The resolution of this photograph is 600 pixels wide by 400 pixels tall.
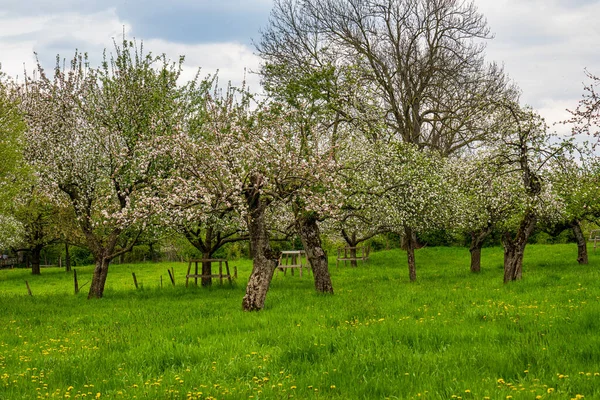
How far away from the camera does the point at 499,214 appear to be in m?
27.6

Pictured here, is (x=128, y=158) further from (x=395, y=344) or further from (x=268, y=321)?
(x=395, y=344)

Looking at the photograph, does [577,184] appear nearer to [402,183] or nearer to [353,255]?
[402,183]

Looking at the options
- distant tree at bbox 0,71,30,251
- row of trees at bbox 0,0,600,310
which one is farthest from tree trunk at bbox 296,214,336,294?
distant tree at bbox 0,71,30,251

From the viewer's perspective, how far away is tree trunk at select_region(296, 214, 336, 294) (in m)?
22.1

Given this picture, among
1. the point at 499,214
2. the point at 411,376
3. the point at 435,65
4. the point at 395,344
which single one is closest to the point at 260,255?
the point at 395,344

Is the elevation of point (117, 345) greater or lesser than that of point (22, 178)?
lesser

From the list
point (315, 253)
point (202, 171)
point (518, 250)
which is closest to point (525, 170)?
point (518, 250)

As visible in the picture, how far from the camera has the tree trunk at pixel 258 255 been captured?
58.5 feet

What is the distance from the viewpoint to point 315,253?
2233 cm

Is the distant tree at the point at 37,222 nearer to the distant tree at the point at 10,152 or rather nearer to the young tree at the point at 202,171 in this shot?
the distant tree at the point at 10,152

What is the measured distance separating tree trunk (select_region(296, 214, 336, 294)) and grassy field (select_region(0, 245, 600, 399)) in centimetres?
238

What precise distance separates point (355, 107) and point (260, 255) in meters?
14.1

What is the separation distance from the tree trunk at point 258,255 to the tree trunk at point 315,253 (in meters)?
3.29

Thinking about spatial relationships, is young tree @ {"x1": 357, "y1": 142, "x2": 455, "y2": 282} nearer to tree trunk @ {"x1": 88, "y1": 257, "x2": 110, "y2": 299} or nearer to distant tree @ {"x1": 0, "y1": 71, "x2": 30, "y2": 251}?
tree trunk @ {"x1": 88, "y1": 257, "x2": 110, "y2": 299}
